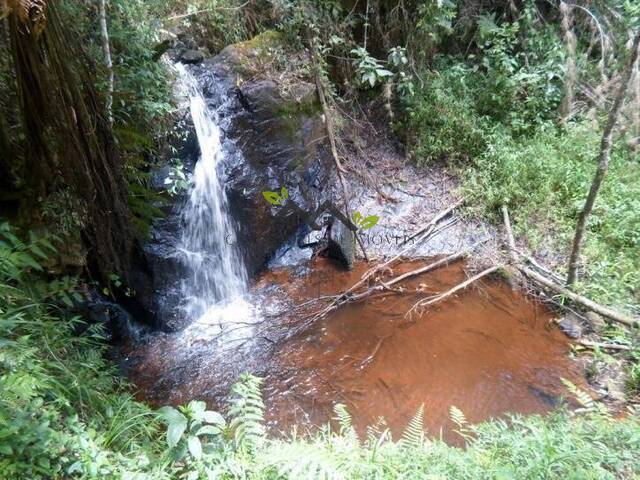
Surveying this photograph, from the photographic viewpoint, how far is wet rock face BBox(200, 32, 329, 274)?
5.39m

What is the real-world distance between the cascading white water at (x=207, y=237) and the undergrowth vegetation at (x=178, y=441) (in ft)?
5.82

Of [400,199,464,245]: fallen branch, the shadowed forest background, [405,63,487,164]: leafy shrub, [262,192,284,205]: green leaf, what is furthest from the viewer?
[405,63,487,164]: leafy shrub

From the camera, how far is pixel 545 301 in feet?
16.1

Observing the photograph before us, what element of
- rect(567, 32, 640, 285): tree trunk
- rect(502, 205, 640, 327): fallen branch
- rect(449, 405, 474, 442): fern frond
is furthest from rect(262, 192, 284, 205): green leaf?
rect(567, 32, 640, 285): tree trunk

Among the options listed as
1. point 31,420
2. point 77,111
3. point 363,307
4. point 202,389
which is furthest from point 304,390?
point 77,111

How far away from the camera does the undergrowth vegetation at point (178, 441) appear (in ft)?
6.08

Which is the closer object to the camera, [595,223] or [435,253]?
[595,223]

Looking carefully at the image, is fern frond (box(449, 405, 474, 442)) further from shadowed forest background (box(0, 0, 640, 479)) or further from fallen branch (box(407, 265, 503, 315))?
fallen branch (box(407, 265, 503, 315))

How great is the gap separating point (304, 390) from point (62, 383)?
203 centimetres

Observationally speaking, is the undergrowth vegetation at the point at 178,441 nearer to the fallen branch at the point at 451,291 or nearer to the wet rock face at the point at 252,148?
the wet rock face at the point at 252,148

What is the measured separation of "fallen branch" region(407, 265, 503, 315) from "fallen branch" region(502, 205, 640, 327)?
359mm

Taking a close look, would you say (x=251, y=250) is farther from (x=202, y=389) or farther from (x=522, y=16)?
(x=522, y=16)

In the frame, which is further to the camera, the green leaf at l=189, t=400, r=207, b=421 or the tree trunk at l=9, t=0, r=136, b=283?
the tree trunk at l=9, t=0, r=136, b=283

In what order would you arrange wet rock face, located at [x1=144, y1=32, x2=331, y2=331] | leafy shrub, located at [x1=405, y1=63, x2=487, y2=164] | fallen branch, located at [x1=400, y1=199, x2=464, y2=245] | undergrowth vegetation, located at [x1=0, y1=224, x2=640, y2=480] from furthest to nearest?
leafy shrub, located at [x1=405, y1=63, x2=487, y2=164] → fallen branch, located at [x1=400, y1=199, x2=464, y2=245] → wet rock face, located at [x1=144, y1=32, x2=331, y2=331] → undergrowth vegetation, located at [x1=0, y1=224, x2=640, y2=480]
